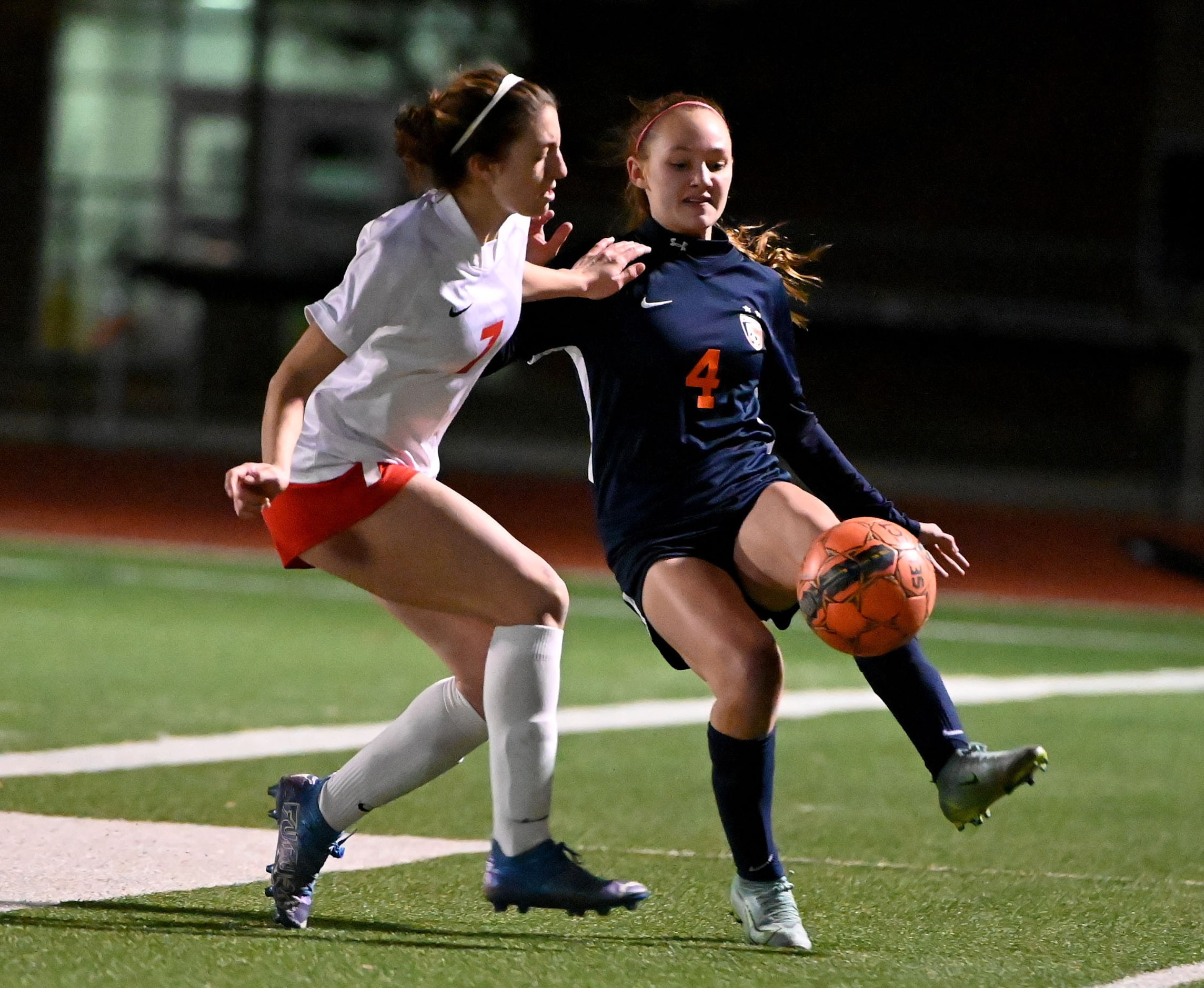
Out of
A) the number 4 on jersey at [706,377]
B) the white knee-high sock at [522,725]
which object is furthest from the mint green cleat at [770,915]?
the number 4 on jersey at [706,377]

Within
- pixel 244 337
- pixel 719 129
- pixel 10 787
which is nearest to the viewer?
pixel 719 129

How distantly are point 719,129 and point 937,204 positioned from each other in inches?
985

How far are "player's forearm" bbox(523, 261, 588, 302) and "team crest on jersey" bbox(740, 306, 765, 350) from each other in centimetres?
40

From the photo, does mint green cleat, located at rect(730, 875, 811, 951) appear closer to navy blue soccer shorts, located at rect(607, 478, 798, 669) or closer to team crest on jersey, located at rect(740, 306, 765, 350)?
navy blue soccer shorts, located at rect(607, 478, 798, 669)

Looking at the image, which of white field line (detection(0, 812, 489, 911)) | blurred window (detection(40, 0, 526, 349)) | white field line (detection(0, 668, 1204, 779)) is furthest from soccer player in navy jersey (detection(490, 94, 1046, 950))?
blurred window (detection(40, 0, 526, 349))

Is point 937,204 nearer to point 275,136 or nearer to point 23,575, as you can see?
point 275,136

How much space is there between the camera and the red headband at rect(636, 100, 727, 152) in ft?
16.8

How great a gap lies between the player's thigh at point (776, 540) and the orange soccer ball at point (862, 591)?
0.06 m

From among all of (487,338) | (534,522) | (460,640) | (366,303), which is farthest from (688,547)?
(534,522)

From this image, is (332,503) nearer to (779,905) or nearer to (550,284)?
(550,284)

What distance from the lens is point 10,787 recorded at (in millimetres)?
6668

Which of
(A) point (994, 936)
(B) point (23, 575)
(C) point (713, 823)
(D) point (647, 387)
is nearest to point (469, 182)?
(D) point (647, 387)

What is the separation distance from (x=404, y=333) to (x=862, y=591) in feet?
3.79

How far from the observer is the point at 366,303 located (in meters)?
4.52
